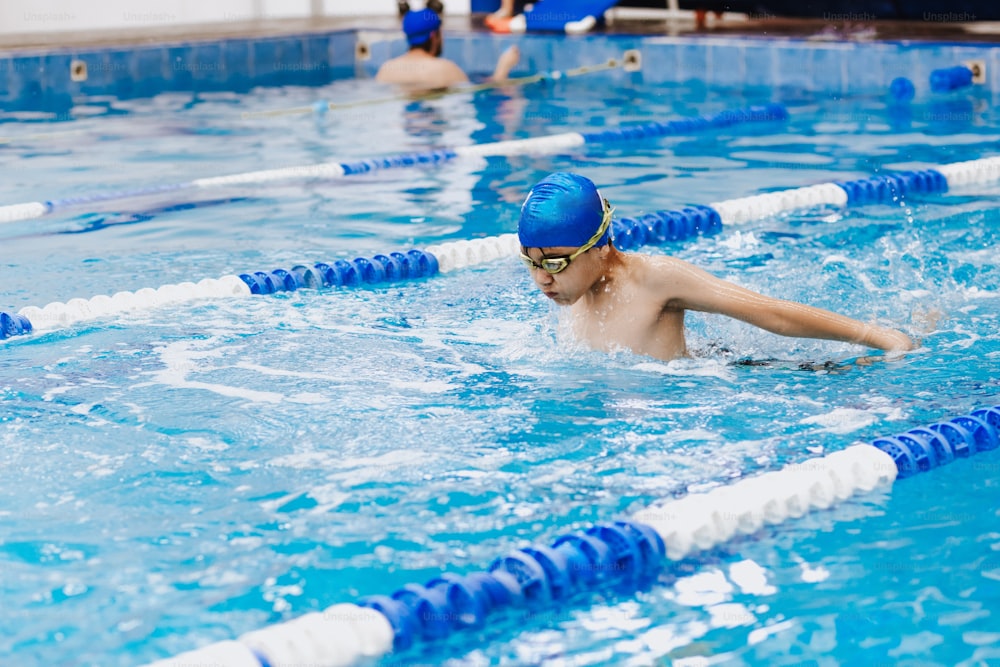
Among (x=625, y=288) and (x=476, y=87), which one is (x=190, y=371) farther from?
(x=476, y=87)

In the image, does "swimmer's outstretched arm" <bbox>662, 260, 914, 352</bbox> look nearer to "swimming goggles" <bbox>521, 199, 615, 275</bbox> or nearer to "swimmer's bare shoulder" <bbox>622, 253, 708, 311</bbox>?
"swimmer's bare shoulder" <bbox>622, 253, 708, 311</bbox>

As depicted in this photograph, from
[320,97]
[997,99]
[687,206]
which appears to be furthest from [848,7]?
[687,206]

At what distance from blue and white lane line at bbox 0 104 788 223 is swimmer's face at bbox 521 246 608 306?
3839 millimetres

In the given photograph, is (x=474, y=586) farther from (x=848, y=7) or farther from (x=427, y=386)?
(x=848, y=7)

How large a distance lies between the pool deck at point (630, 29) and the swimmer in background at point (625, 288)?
7516 mm

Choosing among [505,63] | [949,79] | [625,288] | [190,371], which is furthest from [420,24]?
[625,288]

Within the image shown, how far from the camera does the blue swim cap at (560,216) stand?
352cm

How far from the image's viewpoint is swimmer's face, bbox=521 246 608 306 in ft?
11.7

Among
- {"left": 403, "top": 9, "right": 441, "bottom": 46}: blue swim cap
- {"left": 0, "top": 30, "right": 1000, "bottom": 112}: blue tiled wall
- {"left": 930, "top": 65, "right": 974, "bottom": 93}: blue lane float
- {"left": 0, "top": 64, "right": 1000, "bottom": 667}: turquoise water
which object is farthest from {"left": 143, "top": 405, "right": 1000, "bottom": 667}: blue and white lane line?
{"left": 403, "top": 9, "right": 441, "bottom": 46}: blue swim cap

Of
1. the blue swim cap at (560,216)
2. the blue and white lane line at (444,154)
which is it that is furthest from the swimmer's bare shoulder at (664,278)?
the blue and white lane line at (444,154)

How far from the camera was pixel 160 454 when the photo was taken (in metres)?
3.36

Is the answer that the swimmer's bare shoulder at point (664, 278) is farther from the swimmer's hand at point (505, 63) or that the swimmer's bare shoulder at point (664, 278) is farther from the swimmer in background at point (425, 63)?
the swimmer's hand at point (505, 63)

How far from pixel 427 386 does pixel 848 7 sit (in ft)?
35.5

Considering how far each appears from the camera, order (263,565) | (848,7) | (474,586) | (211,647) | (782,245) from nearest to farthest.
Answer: (211,647), (474,586), (263,565), (782,245), (848,7)
